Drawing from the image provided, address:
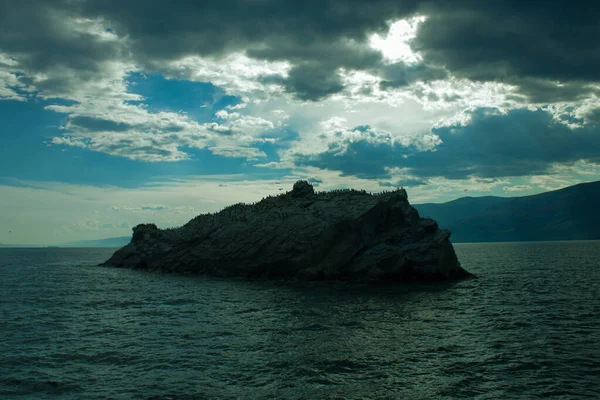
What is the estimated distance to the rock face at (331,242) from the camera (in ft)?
152

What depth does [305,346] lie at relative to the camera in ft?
64.3

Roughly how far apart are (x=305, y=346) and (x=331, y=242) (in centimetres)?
2838

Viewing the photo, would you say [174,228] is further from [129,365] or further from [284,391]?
[284,391]

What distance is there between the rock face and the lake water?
1005 centimetres

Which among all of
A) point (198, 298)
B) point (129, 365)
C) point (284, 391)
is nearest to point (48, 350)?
point (129, 365)

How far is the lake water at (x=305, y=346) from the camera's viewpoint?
47.8 feet

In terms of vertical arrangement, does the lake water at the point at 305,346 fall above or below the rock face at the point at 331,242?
below

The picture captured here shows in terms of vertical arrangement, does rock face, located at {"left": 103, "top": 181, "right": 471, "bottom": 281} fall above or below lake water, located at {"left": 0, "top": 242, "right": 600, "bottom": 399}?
above

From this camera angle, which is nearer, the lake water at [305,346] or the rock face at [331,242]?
the lake water at [305,346]

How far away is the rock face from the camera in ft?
152

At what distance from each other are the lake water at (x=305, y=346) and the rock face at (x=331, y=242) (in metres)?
10.0

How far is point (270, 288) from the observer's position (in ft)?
135

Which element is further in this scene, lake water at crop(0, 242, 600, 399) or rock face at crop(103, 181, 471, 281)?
rock face at crop(103, 181, 471, 281)

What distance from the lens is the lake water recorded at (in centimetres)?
1455
